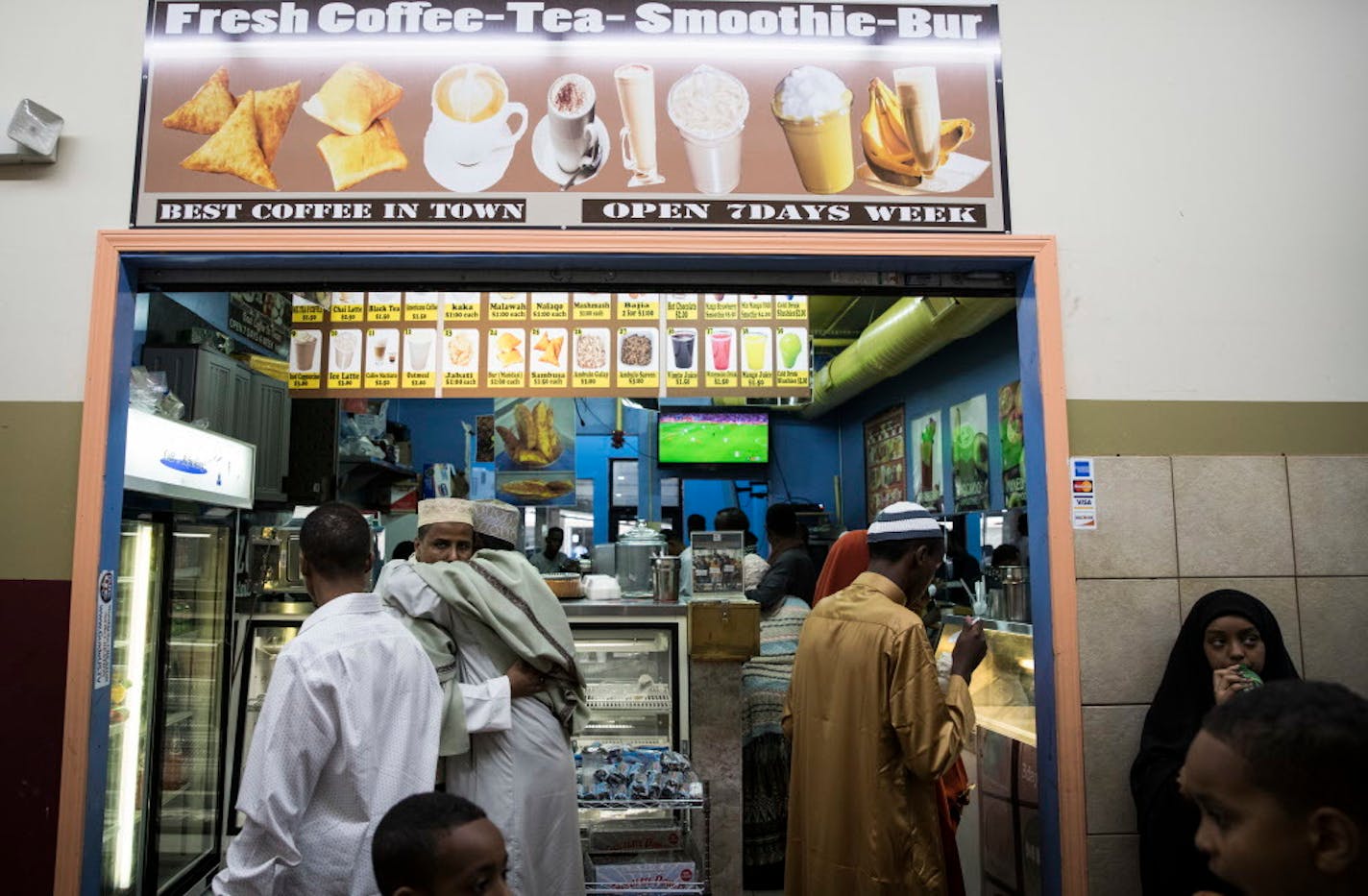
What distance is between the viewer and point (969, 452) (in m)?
8.55

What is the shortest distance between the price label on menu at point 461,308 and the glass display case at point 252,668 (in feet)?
5.92

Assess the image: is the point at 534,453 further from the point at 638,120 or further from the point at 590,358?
the point at 638,120

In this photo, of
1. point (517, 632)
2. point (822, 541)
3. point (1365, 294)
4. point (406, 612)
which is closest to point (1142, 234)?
point (1365, 294)

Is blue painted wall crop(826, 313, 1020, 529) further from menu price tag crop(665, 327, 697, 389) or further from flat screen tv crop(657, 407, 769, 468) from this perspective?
menu price tag crop(665, 327, 697, 389)

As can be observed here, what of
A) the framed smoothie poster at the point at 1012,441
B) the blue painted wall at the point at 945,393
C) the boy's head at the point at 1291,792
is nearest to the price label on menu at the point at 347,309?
the blue painted wall at the point at 945,393

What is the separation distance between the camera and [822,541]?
11414 millimetres

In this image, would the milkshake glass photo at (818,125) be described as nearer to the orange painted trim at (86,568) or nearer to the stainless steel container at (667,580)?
the orange painted trim at (86,568)

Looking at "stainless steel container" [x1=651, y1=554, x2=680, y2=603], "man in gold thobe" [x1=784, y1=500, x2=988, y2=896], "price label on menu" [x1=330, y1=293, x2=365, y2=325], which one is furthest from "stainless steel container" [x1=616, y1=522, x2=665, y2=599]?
"man in gold thobe" [x1=784, y1=500, x2=988, y2=896]

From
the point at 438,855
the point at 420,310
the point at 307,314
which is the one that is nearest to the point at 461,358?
the point at 420,310

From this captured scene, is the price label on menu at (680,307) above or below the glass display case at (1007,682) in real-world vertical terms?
above

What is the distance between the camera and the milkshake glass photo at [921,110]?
10.7ft

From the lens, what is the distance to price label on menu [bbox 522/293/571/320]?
5.39m

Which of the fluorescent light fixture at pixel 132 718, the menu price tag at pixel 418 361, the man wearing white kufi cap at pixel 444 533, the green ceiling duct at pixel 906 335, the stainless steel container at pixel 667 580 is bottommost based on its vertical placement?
the fluorescent light fixture at pixel 132 718

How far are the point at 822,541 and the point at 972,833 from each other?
7154 mm
